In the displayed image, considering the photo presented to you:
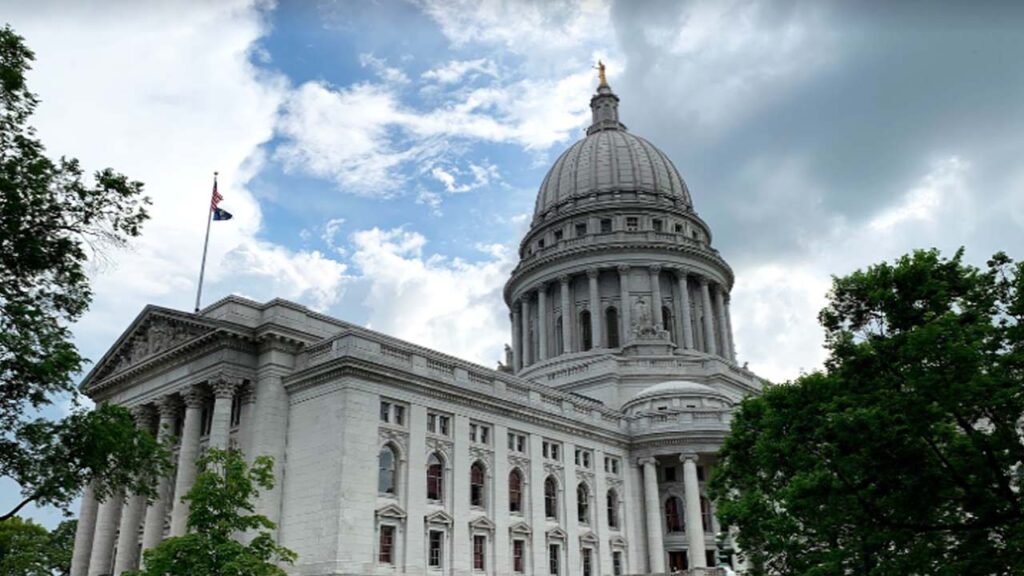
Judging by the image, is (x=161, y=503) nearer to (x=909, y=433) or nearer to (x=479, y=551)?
(x=479, y=551)

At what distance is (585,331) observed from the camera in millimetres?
83375

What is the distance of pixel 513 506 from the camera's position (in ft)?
173

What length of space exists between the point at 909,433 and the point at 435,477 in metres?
28.3

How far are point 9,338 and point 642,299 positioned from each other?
65162 millimetres

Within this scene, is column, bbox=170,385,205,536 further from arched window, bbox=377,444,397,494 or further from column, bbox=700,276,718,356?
column, bbox=700,276,718,356

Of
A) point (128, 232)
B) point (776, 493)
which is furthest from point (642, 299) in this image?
point (128, 232)

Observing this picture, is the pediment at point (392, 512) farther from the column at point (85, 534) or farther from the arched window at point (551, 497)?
the column at point (85, 534)

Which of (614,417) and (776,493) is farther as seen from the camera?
(614,417)

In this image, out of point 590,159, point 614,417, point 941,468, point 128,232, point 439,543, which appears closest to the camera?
point 128,232

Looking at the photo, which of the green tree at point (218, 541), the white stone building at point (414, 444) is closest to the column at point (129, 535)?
the white stone building at point (414, 444)

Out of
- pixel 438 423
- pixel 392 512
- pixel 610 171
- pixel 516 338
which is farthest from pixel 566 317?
pixel 392 512

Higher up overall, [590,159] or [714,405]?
[590,159]

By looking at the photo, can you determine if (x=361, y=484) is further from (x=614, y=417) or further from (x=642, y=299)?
(x=642, y=299)

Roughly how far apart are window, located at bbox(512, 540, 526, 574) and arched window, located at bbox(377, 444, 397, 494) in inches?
373
